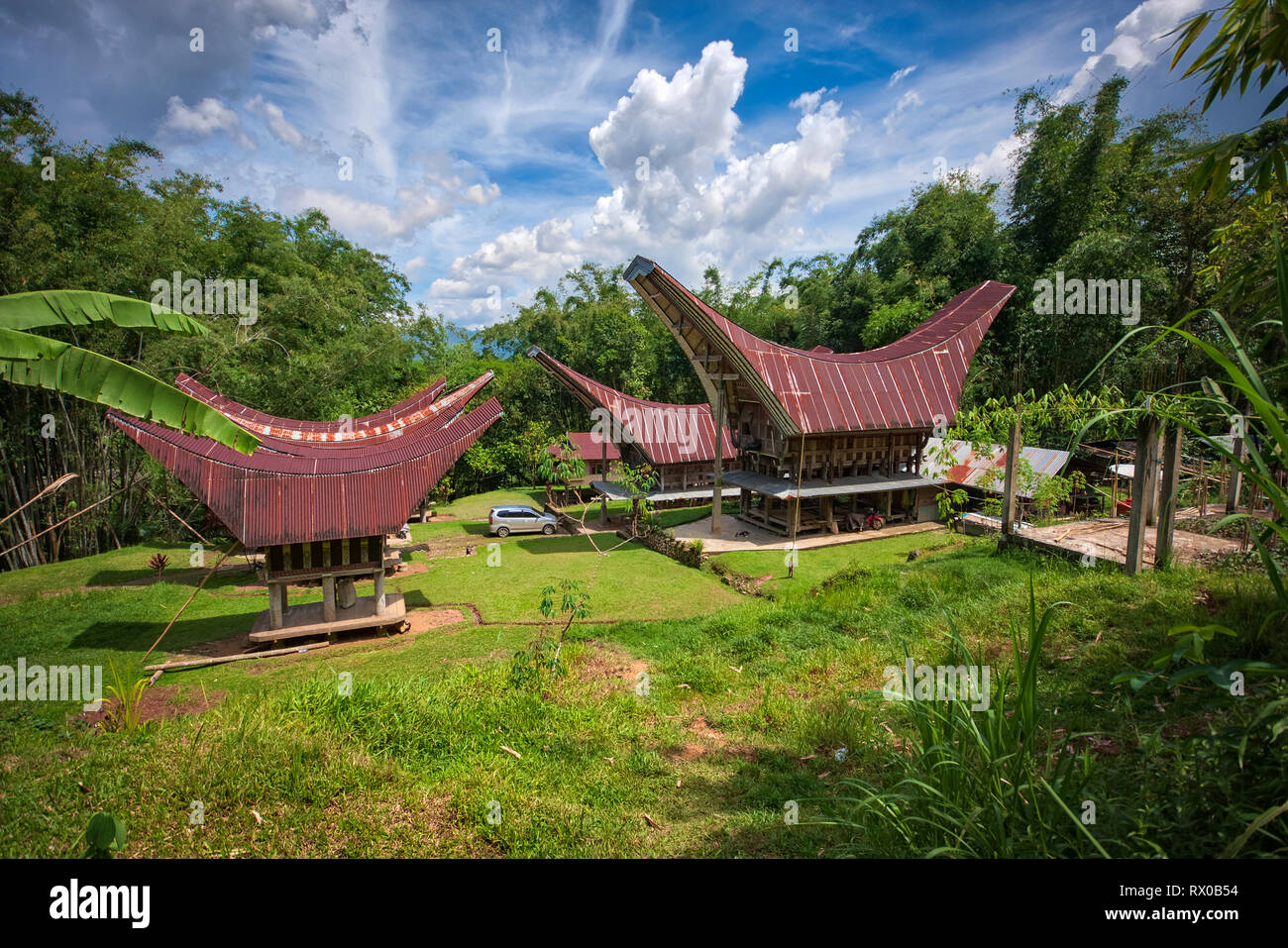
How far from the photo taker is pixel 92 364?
4262mm

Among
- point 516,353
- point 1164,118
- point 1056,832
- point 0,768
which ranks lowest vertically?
point 0,768

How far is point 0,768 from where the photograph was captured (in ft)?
15.5

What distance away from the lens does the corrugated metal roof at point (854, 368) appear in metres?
17.5

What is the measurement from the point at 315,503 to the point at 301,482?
1.52 feet

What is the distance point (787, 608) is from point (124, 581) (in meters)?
15.5

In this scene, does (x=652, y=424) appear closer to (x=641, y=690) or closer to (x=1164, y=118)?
(x=641, y=690)

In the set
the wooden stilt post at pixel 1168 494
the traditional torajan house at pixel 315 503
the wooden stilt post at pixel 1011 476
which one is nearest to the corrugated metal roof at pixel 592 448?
the traditional torajan house at pixel 315 503

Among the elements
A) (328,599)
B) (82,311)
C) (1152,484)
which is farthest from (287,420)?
(1152,484)

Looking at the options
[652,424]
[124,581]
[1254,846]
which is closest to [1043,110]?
[652,424]

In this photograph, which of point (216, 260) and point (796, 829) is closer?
point (796, 829)

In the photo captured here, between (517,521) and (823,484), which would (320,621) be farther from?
(823,484)

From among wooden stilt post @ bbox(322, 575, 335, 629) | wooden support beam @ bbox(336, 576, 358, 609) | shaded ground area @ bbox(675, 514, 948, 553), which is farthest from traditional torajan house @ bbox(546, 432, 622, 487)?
wooden stilt post @ bbox(322, 575, 335, 629)

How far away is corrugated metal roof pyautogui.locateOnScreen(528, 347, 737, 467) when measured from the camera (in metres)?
22.2

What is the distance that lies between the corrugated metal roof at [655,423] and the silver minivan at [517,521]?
14.9 ft
